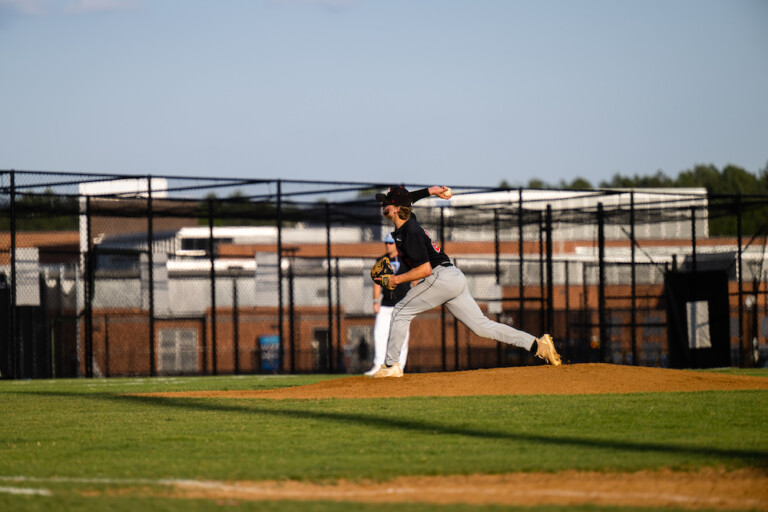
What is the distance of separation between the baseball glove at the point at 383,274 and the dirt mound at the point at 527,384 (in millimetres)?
1003

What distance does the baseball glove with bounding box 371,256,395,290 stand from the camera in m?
9.19

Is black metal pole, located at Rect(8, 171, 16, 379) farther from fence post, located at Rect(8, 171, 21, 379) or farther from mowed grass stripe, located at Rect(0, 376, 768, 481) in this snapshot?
mowed grass stripe, located at Rect(0, 376, 768, 481)

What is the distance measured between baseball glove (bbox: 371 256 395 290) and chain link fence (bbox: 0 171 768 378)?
2.24 meters

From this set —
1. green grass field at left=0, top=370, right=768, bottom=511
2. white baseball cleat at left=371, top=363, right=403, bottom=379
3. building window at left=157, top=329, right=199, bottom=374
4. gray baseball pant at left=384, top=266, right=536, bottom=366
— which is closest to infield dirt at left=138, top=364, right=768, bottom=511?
green grass field at left=0, top=370, right=768, bottom=511

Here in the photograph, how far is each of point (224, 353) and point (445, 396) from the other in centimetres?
2240

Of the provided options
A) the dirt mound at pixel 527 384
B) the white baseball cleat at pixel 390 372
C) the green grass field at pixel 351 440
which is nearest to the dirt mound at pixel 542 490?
the green grass field at pixel 351 440

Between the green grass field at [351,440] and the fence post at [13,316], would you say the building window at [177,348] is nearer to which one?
the fence post at [13,316]

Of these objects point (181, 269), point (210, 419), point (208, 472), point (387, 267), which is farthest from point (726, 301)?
point (181, 269)

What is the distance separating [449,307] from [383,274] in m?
0.77

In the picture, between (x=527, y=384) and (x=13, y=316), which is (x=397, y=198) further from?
(x=13, y=316)

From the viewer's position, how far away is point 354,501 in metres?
4.18

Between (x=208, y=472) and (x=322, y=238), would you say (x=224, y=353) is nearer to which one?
(x=322, y=238)

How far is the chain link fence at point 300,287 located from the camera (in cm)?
1866

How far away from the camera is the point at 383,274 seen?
993 centimetres
